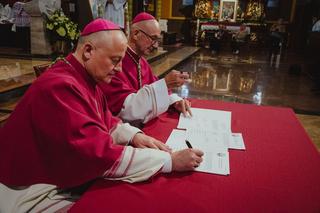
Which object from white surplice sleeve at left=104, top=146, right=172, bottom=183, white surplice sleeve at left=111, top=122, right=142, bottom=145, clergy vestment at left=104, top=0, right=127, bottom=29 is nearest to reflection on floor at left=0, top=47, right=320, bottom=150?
clergy vestment at left=104, top=0, right=127, bottom=29

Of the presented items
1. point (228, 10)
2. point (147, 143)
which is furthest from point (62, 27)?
point (228, 10)

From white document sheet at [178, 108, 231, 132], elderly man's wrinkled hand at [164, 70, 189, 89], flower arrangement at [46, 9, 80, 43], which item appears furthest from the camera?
flower arrangement at [46, 9, 80, 43]

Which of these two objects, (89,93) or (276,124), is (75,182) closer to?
(89,93)

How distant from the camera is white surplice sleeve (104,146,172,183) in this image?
4.02ft

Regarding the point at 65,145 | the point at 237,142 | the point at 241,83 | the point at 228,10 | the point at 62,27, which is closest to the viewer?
the point at 65,145

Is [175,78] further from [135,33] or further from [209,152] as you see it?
[209,152]

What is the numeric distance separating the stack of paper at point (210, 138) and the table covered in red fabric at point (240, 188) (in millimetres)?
47

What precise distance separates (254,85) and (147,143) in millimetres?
6240

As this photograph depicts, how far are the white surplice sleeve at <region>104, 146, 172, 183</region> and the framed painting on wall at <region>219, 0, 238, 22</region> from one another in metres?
14.3

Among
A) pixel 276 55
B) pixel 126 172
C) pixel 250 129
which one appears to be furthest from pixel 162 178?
pixel 276 55

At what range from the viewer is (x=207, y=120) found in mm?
1975

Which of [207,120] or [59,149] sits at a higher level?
[59,149]

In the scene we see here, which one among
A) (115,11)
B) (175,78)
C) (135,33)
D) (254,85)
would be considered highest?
(115,11)

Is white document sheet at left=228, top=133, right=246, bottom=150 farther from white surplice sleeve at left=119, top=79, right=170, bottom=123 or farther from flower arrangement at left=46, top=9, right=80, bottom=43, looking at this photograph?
flower arrangement at left=46, top=9, right=80, bottom=43
